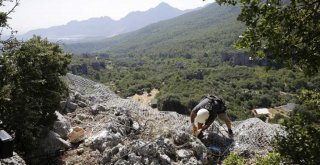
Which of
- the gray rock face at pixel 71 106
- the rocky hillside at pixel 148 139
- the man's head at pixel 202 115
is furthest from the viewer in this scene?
the gray rock face at pixel 71 106

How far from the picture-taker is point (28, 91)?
12609 millimetres

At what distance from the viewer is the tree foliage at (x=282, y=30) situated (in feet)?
22.8

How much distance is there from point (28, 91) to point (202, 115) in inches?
240

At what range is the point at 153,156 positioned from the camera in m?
10.8

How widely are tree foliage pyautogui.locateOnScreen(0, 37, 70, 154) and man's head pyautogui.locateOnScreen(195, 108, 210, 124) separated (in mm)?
5179

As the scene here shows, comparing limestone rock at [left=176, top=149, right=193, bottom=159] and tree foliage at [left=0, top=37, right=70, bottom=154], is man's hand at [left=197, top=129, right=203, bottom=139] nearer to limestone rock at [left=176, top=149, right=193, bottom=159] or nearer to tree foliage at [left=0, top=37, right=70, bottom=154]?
limestone rock at [left=176, top=149, right=193, bottom=159]

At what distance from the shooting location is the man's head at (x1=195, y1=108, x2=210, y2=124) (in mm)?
12820

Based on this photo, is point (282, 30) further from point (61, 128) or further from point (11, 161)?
point (61, 128)

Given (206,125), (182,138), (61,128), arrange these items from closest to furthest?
(182,138)
(206,125)
(61,128)

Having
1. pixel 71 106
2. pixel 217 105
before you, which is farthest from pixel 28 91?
pixel 217 105

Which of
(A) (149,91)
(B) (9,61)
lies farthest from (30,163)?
(A) (149,91)

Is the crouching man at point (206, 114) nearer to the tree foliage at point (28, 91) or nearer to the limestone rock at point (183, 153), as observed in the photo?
the limestone rock at point (183, 153)

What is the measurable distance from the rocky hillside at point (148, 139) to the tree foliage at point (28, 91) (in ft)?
3.70

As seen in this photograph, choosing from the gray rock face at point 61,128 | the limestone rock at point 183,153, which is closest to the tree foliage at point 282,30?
the limestone rock at point 183,153
